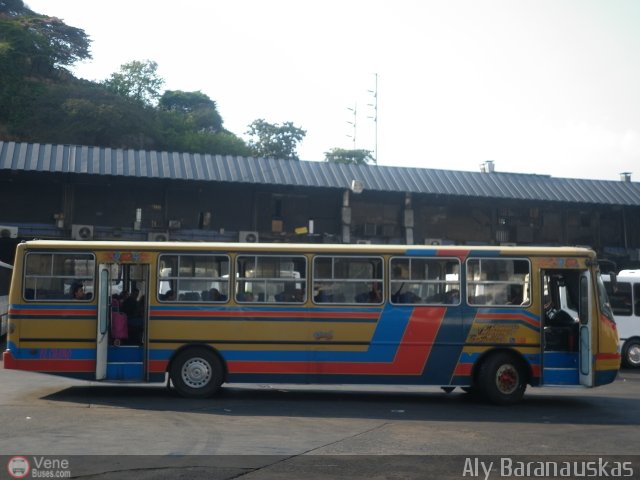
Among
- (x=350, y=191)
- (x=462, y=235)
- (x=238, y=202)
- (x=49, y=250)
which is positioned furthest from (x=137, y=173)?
(x=49, y=250)

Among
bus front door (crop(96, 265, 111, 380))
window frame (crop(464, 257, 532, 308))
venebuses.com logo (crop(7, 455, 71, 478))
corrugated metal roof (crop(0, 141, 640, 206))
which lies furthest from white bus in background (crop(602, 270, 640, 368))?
venebuses.com logo (crop(7, 455, 71, 478))

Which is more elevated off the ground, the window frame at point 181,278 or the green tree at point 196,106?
the green tree at point 196,106

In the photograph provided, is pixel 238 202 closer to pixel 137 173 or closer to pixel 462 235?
pixel 137 173

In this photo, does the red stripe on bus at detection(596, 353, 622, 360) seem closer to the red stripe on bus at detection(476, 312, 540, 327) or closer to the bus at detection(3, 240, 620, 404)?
the bus at detection(3, 240, 620, 404)

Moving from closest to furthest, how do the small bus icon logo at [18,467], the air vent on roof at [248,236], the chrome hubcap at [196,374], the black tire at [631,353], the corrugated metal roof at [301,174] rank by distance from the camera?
the small bus icon logo at [18,467]
the chrome hubcap at [196,374]
the black tire at [631,353]
the corrugated metal roof at [301,174]
the air vent on roof at [248,236]

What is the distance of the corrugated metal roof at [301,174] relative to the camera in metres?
30.6

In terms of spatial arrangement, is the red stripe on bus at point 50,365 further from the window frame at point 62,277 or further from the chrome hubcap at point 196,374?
the chrome hubcap at point 196,374

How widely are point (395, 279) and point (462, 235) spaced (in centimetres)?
2264

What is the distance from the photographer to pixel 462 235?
35.5m

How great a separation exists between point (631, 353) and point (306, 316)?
11666mm

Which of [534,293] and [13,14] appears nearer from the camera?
[534,293]

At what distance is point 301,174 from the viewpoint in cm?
3366

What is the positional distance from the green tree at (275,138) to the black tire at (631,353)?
65.5 meters

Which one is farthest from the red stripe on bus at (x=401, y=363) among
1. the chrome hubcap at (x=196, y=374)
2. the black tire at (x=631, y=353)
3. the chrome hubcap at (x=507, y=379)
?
the black tire at (x=631, y=353)
